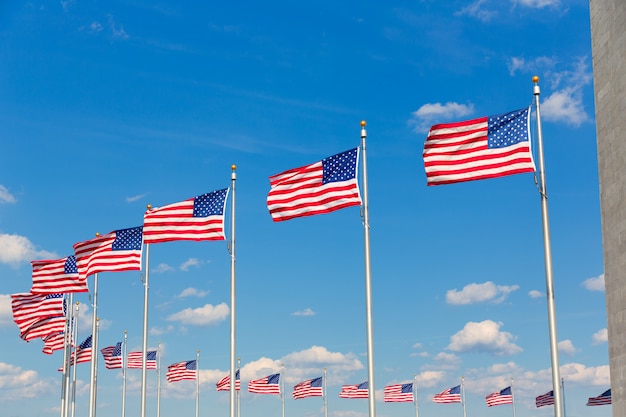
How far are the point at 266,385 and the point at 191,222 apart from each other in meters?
49.1

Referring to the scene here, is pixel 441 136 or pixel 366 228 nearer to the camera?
pixel 441 136

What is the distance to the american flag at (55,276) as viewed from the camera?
165ft

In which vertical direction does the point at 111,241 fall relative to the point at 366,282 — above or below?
above

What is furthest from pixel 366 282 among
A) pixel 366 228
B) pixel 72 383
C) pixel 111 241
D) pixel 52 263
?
pixel 72 383

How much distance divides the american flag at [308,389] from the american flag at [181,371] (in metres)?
9.96

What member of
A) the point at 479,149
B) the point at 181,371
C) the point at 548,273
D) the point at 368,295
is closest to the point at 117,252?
the point at 368,295

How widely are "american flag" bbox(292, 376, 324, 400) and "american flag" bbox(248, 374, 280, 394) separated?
6.05m

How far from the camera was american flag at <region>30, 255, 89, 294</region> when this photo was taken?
50219 mm

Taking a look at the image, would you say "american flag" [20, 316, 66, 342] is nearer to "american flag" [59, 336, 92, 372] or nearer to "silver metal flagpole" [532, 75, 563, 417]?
"american flag" [59, 336, 92, 372]

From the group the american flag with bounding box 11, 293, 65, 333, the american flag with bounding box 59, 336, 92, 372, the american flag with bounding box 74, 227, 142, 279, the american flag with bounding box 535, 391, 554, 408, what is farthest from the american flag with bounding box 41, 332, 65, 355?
the american flag with bounding box 535, 391, 554, 408

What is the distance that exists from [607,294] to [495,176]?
23.6 ft

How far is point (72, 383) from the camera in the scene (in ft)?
246

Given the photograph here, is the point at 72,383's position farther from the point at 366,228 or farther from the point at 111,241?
the point at 366,228

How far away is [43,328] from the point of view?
201 feet
